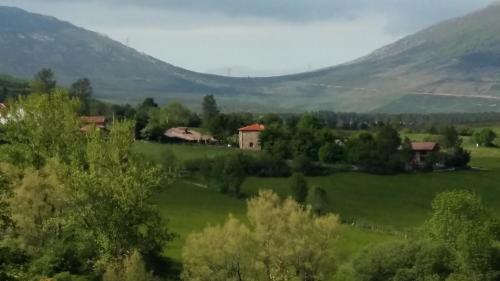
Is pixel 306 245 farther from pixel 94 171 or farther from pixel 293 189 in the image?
pixel 293 189

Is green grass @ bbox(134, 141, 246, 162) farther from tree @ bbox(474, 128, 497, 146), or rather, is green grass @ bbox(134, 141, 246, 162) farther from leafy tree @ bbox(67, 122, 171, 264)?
leafy tree @ bbox(67, 122, 171, 264)

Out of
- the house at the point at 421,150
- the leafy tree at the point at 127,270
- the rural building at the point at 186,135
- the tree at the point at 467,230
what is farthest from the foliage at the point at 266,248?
the rural building at the point at 186,135

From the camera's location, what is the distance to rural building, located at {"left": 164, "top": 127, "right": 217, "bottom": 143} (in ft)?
460

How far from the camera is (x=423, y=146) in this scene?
135m

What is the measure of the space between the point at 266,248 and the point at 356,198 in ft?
165

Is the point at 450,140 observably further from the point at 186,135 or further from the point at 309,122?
the point at 186,135

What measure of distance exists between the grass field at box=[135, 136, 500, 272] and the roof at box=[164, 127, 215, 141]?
908cm

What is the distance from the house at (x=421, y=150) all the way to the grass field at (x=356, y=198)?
21.7ft

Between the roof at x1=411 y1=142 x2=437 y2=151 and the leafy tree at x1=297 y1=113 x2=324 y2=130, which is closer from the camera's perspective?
the roof at x1=411 y1=142 x2=437 y2=151

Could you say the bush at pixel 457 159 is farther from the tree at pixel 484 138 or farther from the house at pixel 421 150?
the tree at pixel 484 138

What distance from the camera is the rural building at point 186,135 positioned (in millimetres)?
140125

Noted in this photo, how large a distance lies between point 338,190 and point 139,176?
6010 cm

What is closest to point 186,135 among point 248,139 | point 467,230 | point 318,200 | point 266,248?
point 248,139

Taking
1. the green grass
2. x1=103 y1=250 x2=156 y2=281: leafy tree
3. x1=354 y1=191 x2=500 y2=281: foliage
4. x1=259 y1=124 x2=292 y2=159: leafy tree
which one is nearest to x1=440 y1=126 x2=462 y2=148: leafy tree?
x1=259 y1=124 x2=292 y2=159: leafy tree
